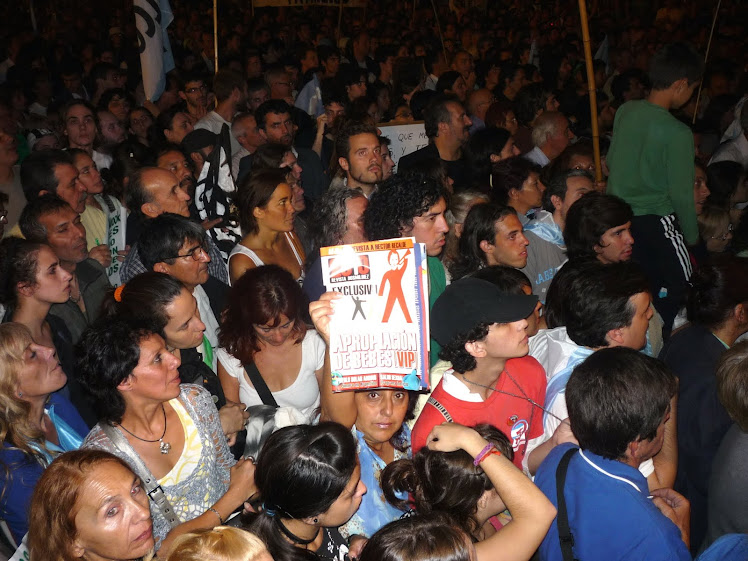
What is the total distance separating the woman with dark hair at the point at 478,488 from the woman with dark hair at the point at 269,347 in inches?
44.0

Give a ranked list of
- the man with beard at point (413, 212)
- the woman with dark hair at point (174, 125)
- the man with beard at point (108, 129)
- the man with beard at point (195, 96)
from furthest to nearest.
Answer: the man with beard at point (195, 96), the woman with dark hair at point (174, 125), the man with beard at point (108, 129), the man with beard at point (413, 212)

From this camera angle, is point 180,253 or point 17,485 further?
point 180,253

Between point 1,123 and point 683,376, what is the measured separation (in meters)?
6.23

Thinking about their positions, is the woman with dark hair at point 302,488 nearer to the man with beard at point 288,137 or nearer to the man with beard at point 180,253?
the man with beard at point 180,253

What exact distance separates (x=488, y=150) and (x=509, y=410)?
4175 millimetres

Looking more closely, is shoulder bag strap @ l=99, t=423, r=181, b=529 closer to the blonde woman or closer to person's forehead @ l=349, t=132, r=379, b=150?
the blonde woman

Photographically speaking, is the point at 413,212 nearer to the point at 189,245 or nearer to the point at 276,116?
the point at 189,245

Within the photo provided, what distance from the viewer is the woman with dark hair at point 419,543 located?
6.50 ft

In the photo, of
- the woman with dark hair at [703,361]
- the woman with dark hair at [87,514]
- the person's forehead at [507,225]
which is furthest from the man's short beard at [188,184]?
the woman with dark hair at [703,361]

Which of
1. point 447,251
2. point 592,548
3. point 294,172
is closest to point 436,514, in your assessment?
point 592,548

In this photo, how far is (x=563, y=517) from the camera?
2.55 m

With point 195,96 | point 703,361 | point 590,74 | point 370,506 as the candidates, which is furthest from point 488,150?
point 370,506

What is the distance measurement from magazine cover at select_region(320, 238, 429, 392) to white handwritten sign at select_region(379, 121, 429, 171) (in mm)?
5383

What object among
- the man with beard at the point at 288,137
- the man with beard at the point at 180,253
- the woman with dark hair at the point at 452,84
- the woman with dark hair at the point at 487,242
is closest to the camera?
the man with beard at the point at 180,253
